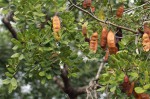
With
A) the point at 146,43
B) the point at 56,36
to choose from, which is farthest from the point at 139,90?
the point at 56,36

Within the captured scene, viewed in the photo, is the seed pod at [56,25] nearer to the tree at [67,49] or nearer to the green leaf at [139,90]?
the tree at [67,49]

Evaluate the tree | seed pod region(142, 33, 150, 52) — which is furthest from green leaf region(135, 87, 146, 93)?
seed pod region(142, 33, 150, 52)

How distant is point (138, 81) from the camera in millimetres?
2340

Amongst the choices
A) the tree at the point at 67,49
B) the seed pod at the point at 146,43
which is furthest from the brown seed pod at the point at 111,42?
the seed pod at the point at 146,43

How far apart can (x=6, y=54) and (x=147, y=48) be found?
5198 mm

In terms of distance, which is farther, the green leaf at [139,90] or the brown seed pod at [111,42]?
the brown seed pod at [111,42]

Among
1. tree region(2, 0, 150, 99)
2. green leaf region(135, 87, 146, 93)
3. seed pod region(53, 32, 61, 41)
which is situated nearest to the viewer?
green leaf region(135, 87, 146, 93)

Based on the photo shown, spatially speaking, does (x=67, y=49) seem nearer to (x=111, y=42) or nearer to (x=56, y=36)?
(x=56, y=36)

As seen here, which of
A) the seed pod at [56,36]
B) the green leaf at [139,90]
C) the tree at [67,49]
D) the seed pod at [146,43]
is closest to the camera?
the green leaf at [139,90]

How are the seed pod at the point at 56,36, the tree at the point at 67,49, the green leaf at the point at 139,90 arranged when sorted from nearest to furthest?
the green leaf at the point at 139,90 → the tree at the point at 67,49 → the seed pod at the point at 56,36

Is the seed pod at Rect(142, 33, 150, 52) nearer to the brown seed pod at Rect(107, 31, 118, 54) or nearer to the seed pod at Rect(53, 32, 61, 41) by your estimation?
the brown seed pod at Rect(107, 31, 118, 54)

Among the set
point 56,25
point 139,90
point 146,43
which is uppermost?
point 56,25

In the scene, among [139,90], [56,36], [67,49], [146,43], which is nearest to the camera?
[139,90]

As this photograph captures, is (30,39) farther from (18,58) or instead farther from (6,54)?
(6,54)
